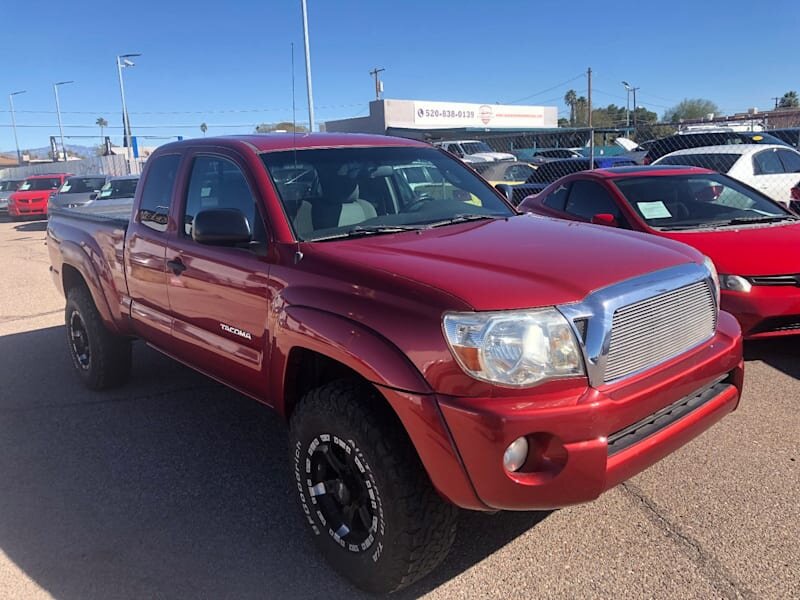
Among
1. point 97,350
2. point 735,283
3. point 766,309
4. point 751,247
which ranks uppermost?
point 751,247

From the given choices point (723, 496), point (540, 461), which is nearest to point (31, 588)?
point (540, 461)

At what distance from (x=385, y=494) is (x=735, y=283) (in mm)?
3571

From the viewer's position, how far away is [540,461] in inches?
91.3

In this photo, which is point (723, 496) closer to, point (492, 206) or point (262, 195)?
point (492, 206)

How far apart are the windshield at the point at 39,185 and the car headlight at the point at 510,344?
2514cm

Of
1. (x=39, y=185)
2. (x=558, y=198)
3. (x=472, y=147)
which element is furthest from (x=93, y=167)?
(x=558, y=198)

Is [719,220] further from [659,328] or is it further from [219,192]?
[219,192]

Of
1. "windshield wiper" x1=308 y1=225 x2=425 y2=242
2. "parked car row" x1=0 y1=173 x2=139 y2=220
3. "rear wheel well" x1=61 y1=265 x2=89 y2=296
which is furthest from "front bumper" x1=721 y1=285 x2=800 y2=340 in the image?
"parked car row" x1=0 y1=173 x2=139 y2=220

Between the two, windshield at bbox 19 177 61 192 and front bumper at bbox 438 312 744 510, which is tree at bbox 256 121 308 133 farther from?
windshield at bbox 19 177 61 192

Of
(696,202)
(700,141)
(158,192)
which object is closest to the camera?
(158,192)

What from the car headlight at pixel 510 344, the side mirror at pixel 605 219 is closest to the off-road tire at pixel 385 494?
the car headlight at pixel 510 344

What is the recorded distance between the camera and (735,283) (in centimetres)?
484

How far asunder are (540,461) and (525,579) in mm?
731

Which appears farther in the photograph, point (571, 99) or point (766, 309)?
point (571, 99)
